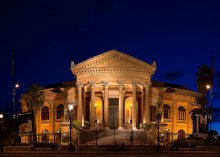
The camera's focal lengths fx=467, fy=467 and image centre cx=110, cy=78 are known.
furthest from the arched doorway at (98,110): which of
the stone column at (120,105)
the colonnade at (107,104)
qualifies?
the stone column at (120,105)

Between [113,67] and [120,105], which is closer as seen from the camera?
[120,105]

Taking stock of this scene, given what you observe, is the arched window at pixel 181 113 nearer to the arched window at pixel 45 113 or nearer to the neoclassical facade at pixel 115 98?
the neoclassical facade at pixel 115 98

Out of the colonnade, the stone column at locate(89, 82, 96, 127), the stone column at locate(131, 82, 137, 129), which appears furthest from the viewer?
the stone column at locate(89, 82, 96, 127)

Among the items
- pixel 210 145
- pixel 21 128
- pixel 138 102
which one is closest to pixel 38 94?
pixel 138 102

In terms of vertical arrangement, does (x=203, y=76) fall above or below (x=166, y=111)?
above

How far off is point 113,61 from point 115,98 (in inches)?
301

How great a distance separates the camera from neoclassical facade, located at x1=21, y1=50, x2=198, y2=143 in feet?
231

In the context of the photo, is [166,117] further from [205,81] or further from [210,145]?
[210,145]

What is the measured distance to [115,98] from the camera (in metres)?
75.2

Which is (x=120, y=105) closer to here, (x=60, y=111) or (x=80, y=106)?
(x=80, y=106)

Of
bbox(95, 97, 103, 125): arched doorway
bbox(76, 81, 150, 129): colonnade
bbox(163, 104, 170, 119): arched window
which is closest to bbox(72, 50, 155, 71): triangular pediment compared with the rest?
bbox(76, 81, 150, 129): colonnade

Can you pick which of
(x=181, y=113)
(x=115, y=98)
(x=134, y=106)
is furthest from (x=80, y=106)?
(x=181, y=113)

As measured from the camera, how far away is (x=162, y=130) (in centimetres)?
6481

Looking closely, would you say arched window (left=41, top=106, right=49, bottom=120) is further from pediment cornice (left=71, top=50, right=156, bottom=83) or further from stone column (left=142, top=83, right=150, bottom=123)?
stone column (left=142, top=83, right=150, bottom=123)
